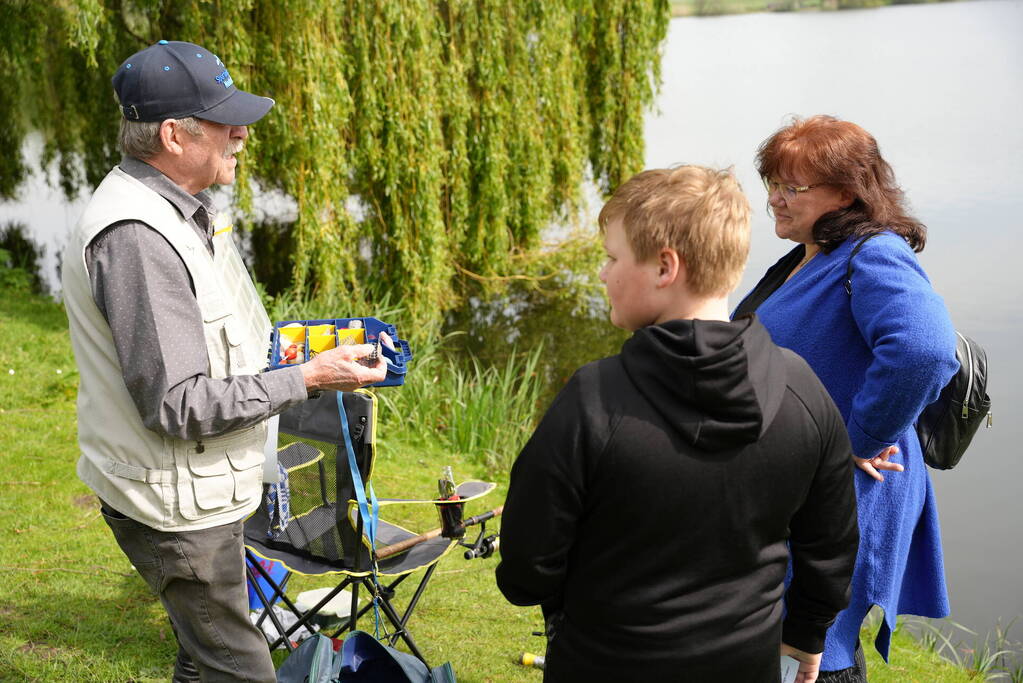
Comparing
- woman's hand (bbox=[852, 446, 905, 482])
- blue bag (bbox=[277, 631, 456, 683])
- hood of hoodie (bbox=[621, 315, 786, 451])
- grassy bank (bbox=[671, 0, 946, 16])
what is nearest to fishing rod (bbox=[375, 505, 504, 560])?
blue bag (bbox=[277, 631, 456, 683])

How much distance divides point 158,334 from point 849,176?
159 cm

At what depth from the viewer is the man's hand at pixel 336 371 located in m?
2.08

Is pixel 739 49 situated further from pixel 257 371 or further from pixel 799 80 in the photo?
pixel 257 371

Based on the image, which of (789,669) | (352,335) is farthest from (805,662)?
(352,335)

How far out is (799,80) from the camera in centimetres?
1482

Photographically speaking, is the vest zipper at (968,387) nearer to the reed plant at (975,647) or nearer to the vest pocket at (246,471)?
the vest pocket at (246,471)

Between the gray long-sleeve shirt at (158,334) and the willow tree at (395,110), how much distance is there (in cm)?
442

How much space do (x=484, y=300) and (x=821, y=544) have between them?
703 cm

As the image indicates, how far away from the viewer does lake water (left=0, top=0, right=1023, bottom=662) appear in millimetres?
6488

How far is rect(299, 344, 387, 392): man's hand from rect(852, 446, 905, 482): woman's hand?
1.17 meters

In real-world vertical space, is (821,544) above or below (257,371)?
below

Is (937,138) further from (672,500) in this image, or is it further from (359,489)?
(672,500)

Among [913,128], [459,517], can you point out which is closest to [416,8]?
[459,517]

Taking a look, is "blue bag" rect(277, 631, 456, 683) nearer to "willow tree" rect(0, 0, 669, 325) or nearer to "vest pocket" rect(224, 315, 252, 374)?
"vest pocket" rect(224, 315, 252, 374)
